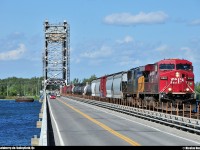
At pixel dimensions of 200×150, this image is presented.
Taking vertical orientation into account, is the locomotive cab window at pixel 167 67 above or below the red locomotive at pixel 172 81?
above

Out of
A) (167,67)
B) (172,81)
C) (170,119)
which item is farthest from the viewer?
(167,67)

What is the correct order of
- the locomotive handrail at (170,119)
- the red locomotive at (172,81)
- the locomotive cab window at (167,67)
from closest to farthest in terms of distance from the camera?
1. the locomotive handrail at (170,119)
2. the red locomotive at (172,81)
3. the locomotive cab window at (167,67)

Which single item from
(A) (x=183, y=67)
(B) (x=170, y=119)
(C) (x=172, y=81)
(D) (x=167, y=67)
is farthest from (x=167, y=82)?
(B) (x=170, y=119)

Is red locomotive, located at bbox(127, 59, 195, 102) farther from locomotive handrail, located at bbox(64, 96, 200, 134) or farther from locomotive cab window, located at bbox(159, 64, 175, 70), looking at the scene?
locomotive handrail, located at bbox(64, 96, 200, 134)

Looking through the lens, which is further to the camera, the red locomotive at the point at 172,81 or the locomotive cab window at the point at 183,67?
the locomotive cab window at the point at 183,67

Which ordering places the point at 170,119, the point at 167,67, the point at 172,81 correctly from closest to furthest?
the point at 170,119 → the point at 172,81 → the point at 167,67

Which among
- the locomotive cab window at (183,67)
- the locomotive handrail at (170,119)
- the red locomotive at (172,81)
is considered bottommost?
the locomotive handrail at (170,119)

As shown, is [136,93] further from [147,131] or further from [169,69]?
[147,131]

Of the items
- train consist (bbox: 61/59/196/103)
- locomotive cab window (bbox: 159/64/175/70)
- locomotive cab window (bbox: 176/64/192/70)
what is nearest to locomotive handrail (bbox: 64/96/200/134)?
train consist (bbox: 61/59/196/103)

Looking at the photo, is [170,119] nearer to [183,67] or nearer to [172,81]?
[172,81]

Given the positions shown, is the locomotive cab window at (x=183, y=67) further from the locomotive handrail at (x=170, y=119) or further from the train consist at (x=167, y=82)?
the locomotive handrail at (x=170, y=119)

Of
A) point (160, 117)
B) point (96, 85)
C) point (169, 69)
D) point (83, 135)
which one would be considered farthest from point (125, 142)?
point (96, 85)

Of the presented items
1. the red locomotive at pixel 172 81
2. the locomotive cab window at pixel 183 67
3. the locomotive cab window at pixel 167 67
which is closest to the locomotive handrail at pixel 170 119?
the red locomotive at pixel 172 81

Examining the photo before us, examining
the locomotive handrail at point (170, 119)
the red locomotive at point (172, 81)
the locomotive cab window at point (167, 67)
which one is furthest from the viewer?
the locomotive cab window at point (167, 67)
